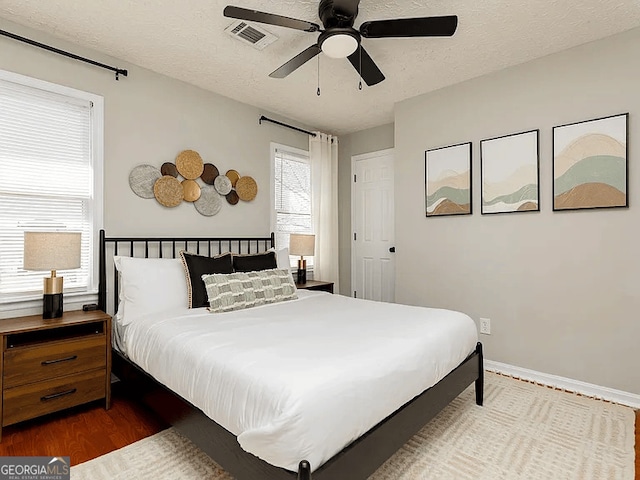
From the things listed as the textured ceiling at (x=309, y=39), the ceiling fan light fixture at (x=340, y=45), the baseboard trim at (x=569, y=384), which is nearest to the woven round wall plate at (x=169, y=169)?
the textured ceiling at (x=309, y=39)

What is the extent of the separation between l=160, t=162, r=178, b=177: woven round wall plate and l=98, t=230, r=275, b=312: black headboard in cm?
60

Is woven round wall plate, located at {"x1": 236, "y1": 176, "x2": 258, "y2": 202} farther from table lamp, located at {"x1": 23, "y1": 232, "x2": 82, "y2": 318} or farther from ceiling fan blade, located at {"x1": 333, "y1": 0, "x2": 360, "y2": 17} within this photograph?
ceiling fan blade, located at {"x1": 333, "y1": 0, "x2": 360, "y2": 17}

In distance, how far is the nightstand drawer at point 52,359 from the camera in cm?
212

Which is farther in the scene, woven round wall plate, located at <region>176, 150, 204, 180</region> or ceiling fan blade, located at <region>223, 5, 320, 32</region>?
woven round wall plate, located at <region>176, 150, 204, 180</region>

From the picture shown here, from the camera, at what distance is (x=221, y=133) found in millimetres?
3748

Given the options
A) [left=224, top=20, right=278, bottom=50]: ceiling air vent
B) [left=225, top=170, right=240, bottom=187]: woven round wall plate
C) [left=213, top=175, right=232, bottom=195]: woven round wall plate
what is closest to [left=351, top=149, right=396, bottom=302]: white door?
[left=225, top=170, right=240, bottom=187]: woven round wall plate

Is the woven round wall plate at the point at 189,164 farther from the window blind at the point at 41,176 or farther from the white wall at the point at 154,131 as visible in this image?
the window blind at the point at 41,176

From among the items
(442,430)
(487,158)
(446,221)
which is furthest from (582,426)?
(487,158)

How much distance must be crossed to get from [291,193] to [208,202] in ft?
4.06

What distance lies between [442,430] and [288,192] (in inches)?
123

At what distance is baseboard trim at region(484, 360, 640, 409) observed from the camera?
103 inches

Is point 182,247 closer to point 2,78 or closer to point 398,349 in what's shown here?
point 2,78

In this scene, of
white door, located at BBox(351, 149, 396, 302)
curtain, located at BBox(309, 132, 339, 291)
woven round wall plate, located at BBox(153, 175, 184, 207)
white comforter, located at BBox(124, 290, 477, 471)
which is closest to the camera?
white comforter, located at BBox(124, 290, 477, 471)

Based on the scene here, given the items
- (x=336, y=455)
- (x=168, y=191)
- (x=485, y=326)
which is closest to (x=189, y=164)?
(x=168, y=191)
